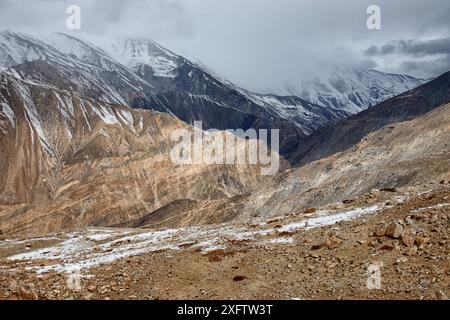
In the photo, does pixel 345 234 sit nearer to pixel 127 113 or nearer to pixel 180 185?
pixel 180 185

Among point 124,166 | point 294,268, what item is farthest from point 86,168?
point 294,268

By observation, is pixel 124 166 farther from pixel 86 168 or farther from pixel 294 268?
pixel 294 268

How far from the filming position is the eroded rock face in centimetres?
12406

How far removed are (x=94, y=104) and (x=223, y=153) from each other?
44508 mm

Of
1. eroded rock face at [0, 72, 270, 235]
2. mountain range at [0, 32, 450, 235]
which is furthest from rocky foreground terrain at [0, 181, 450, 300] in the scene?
eroded rock face at [0, 72, 270, 235]

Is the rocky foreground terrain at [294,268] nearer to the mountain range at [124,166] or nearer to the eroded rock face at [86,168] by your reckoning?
the mountain range at [124,166]

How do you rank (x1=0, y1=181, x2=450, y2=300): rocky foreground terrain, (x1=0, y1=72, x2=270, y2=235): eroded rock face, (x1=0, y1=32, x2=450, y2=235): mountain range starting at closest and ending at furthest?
(x1=0, y1=181, x2=450, y2=300): rocky foreground terrain
(x1=0, y1=32, x2=450, y2=235): mountain range
(x1=0, y1=72, x2=270, y2=235): eroded rock face

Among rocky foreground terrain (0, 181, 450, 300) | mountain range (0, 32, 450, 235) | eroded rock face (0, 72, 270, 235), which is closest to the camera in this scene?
rocky foreground terrain (0, 181, 450, 300)

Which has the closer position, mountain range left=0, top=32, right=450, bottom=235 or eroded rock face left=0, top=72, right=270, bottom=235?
mountain range left=0, top=32, right=450, bottom=235

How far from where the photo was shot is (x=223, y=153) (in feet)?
522

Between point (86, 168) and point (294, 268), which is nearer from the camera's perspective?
point (294, 268)

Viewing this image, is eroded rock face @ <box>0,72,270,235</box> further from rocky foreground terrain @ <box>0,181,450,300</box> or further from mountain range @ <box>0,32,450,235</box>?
rocky foreground terrain @ <box>0,181,450,300</box>

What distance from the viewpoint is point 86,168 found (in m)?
142
